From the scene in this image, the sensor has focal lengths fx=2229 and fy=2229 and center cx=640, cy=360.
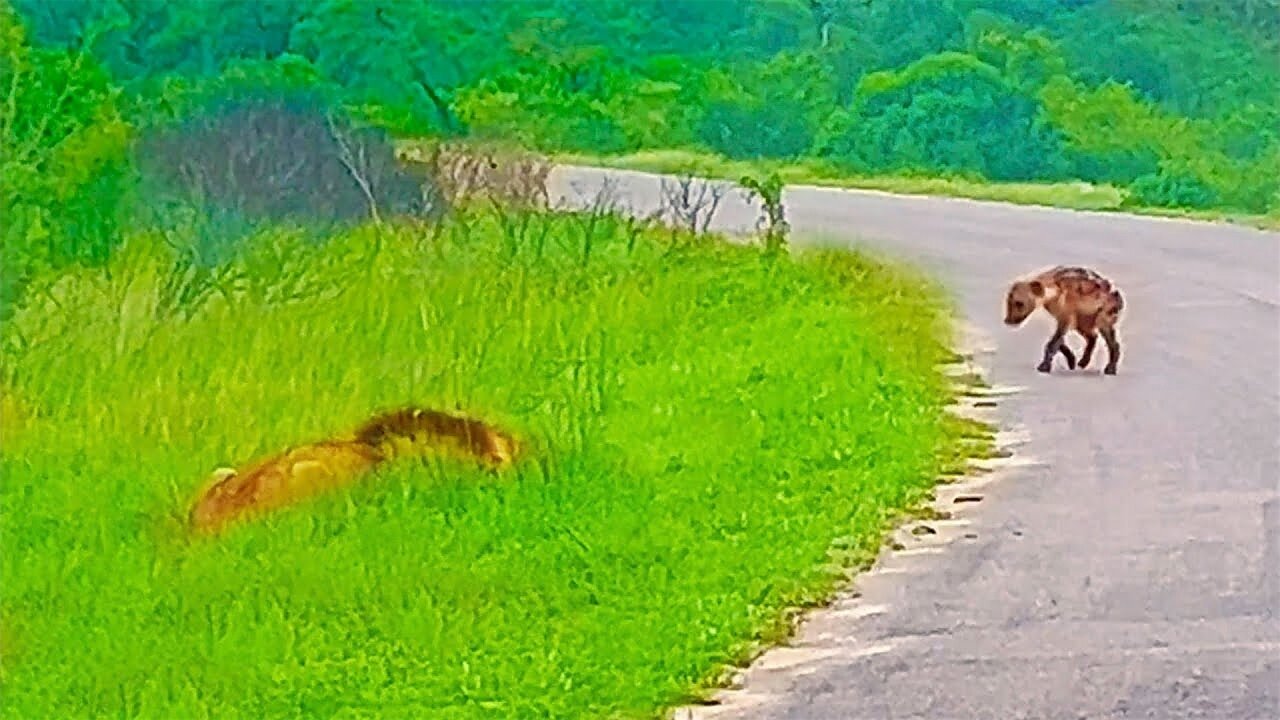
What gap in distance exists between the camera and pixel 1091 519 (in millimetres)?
2479

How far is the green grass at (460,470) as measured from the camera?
221 centimetres

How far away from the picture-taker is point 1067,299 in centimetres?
250

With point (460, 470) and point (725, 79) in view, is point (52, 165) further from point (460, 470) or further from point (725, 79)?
point (725, 79)

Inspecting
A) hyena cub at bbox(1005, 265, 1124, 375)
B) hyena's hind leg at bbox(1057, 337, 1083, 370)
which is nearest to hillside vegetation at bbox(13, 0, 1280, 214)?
hyena cub at bbox(1005, 265, 1124, 375)

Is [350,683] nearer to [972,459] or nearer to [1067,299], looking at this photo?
[972,459]

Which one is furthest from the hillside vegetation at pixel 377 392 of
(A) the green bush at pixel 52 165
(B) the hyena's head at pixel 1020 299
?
(B) the hyena's head at pixel 1020 299

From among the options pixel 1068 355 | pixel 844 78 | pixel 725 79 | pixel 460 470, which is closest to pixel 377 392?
pixel 460 470

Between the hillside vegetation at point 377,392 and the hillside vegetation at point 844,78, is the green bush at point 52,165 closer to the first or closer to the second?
the hillside vegetation at point 377,392

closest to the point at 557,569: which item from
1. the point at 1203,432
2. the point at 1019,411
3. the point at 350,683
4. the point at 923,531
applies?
the point at 350,683

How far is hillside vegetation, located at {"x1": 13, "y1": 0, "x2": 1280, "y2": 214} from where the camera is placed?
2484 mm

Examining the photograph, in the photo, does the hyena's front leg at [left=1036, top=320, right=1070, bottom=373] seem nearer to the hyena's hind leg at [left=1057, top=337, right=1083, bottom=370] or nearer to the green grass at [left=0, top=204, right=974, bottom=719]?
the hyena's hind leg at [left=1057, top=337, right=1083, bottom=370]

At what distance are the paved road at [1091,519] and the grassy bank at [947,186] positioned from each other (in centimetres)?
2

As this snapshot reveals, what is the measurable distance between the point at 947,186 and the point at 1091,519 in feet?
1.39

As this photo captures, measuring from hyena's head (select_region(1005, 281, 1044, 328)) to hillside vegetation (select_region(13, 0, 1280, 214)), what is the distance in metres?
0.13
